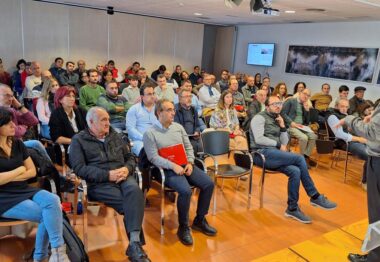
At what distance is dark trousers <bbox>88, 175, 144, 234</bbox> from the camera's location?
243 centimetres

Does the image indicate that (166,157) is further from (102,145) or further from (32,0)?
(32,0)

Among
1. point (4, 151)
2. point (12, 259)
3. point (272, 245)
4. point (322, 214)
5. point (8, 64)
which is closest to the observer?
point (4, 151)

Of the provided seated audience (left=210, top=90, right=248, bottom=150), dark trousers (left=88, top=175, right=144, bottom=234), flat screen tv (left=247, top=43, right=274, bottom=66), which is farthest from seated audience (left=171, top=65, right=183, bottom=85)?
dark trousers (left=88, top=175, right=144, bottom=234)

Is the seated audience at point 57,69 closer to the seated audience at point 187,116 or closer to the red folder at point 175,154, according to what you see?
the seated audience at point 187,116

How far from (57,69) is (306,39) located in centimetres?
643

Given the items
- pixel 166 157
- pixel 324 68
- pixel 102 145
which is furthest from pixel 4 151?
pixel 324 68

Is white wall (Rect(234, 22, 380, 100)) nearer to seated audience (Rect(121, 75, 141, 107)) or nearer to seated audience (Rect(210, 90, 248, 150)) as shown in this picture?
seated audience (Rect(210, 90, 248, 150))

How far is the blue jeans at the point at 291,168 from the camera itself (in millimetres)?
3311

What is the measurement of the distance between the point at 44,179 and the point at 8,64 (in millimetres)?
6461

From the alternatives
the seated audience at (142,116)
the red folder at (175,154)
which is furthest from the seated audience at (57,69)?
the red folder at (175,154)

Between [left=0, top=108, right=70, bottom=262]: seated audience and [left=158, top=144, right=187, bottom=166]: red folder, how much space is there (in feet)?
3.31

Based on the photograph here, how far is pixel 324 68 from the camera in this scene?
27.3ft

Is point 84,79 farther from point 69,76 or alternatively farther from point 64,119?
point 64,119

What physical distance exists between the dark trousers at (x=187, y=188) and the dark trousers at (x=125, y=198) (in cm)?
37
